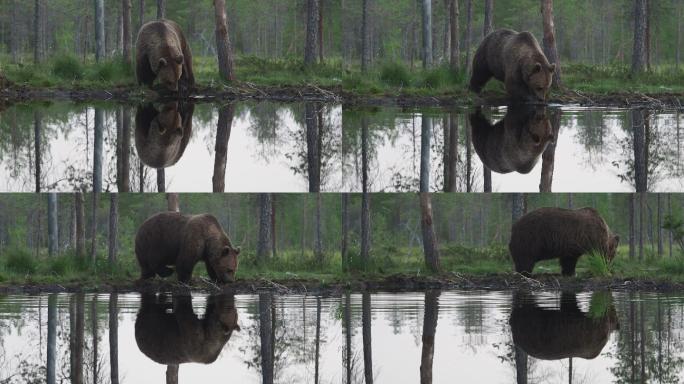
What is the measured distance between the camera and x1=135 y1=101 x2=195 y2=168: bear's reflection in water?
47.7 feet

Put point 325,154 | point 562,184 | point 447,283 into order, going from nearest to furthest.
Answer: point 562,184
point 325,154
point 447,283

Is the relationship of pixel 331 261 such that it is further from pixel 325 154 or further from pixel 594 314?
pixel 594 314

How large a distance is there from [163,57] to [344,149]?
21.2 feet

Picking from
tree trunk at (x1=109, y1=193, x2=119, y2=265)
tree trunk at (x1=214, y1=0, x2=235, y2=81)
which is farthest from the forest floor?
tree trunk at (x1=109, y1=193, x2=119, y2=265)

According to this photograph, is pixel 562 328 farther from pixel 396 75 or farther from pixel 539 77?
pixel 396 75

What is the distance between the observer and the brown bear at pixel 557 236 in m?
16.6

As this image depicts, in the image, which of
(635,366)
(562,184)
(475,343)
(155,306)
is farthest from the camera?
(562,184)

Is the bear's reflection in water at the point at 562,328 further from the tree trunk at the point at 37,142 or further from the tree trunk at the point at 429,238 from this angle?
the tree trunk at the point at 37,142

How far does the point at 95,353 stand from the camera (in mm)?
7969

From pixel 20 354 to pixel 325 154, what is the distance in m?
7.76

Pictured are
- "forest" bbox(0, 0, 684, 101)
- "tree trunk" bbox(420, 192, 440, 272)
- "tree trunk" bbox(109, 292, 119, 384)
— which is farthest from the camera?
"forest" bbox(0, 0, 684, 101)

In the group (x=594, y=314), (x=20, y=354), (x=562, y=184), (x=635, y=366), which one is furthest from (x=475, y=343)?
(x=562, y=184)

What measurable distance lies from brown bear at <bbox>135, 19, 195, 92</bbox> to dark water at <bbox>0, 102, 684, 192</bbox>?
1.97 metres

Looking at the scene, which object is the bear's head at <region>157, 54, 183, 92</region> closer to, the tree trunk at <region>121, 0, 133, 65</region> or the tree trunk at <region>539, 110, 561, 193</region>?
the tree trunk at <region>121, 0, 133, 65</region>
